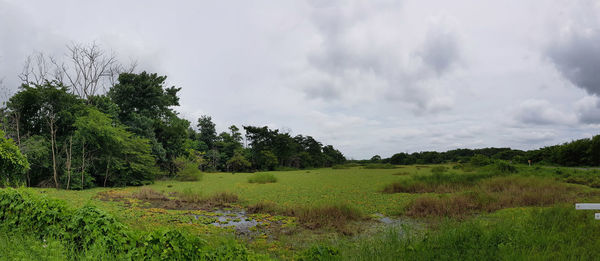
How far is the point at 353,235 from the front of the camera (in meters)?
6.27

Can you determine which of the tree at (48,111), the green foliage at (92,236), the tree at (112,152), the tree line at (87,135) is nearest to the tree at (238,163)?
the tree line at (87,135)

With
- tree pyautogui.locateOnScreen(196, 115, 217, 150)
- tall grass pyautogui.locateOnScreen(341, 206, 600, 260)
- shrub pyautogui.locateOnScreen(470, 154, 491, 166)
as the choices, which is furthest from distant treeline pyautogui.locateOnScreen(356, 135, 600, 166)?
tree pyautogui.locateOnScreen(196, 115, 217, 150)

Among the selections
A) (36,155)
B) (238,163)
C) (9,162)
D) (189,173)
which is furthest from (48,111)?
(238,163)

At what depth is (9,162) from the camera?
9.55 metres

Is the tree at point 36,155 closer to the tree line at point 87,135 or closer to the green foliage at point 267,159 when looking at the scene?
the tree line at point 87,135

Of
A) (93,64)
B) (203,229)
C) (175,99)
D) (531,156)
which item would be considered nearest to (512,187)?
(203,229)

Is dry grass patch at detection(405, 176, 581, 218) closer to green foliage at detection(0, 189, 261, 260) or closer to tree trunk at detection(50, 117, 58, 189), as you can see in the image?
green foliage at detection(0, 189, 261, 260)

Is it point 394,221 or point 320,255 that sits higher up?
point 320,255

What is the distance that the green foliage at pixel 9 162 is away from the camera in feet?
30.5

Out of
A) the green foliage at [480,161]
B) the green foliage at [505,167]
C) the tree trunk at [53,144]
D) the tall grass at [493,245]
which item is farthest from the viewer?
the green foliage at [480,161]

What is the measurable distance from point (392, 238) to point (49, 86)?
19483 mm

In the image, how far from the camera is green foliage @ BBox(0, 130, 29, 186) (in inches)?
366

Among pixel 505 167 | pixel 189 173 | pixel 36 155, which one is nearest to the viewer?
pixel 36 155

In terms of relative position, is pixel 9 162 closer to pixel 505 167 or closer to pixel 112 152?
pixel 112 152
